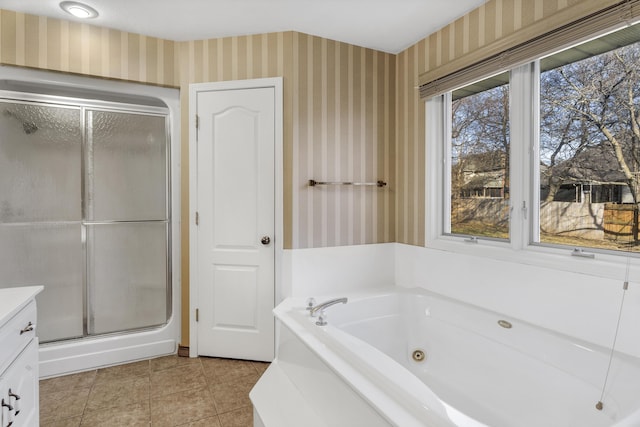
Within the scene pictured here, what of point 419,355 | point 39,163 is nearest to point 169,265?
point 39,163

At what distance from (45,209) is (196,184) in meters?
1.03

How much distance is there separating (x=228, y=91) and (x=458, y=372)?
93.1 inches

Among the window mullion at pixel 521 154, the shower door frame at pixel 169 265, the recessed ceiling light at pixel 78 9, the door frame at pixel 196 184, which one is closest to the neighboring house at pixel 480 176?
the window mullion at pixel 521 154

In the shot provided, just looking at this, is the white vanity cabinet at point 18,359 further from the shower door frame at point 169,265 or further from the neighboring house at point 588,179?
the neighboring house at point 588,179

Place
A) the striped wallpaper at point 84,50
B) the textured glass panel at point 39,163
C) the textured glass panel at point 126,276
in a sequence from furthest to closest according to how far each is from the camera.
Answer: the textured glass panel at point 126,276 → the textured glass panel at point 39,163 → the striped wallpaper at point 84,50

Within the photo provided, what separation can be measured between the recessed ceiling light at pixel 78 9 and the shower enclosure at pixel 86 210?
545 mm

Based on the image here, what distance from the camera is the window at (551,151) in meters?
1.60

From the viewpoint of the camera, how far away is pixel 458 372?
1.92 meters

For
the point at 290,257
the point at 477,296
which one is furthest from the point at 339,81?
the point at 477,296

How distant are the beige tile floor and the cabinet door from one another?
1.80 feet

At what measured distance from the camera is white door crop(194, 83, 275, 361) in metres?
2.56

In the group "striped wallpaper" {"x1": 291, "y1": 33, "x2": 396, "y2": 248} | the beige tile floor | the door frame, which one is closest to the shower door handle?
the beige tile floor

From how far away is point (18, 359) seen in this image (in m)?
1.34

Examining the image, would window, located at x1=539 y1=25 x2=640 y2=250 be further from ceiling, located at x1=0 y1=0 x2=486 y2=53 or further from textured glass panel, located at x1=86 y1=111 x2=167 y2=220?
textured glass panel, located at x1=86 y1=111 x2=167 y2=220
